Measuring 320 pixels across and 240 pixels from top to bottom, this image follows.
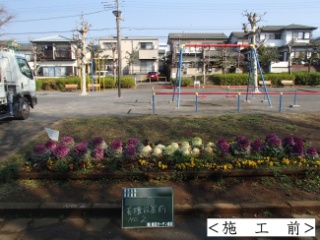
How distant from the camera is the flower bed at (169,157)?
3760 mm

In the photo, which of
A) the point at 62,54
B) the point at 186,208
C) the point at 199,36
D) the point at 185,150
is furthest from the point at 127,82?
the point at 186,208

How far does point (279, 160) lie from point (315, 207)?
3.43 ft

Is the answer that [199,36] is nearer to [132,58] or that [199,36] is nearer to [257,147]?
[132,58]

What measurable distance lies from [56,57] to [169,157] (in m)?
36.0

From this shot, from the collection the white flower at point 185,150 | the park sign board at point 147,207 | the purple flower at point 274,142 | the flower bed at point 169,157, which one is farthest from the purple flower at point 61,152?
the purple flower at point 274,142

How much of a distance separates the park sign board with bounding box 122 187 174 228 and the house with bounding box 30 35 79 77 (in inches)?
1416

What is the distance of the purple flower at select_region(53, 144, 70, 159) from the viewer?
3.87m

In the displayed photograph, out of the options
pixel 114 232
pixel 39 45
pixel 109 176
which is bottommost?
pixel 114 232

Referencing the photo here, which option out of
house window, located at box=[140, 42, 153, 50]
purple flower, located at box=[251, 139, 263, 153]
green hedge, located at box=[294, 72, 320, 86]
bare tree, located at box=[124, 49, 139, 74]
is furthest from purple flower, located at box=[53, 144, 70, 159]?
house window, located at box=[140, 42, 153, 50]

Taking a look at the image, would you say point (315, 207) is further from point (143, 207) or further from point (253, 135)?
point (253, 135)

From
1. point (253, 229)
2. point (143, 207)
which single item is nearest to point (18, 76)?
point (143, 207)

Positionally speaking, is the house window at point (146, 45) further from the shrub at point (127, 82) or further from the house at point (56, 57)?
the shrub at point (127, 82)

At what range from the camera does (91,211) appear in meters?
3.01

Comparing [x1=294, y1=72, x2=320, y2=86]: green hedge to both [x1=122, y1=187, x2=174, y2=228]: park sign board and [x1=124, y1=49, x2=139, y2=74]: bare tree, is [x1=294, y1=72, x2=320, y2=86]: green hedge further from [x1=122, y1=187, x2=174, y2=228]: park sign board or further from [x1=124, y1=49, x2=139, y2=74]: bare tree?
[x1=122, y1=187, x2=174, y2=228]: park sign board
